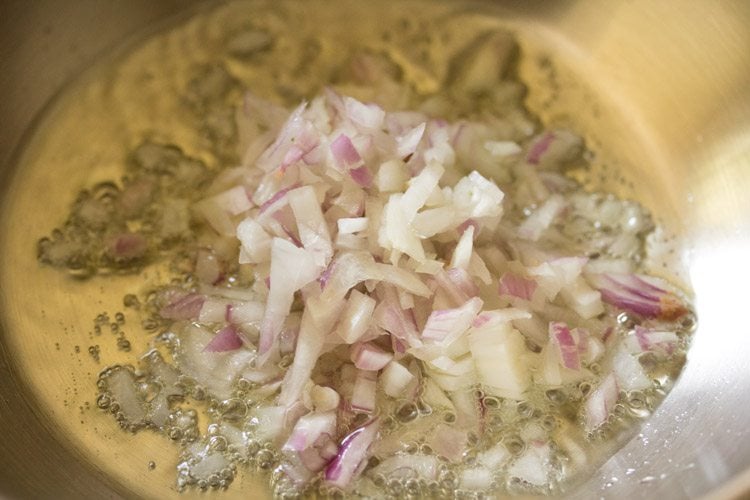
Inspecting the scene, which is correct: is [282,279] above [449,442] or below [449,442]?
above

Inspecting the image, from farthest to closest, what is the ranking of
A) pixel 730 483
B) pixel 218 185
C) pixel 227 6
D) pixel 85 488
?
pixel 227 6 → pixel 218 185 → pixel 85 488 → pixel 730 483

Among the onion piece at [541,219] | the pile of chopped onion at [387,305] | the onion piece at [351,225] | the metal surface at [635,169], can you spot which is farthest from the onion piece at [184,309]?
the onion piece at [541,219]

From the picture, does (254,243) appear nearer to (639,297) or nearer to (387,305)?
(387,305)

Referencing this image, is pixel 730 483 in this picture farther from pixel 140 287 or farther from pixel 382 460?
pixel 140 287

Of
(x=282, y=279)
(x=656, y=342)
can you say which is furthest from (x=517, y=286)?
(x=282, y=279)

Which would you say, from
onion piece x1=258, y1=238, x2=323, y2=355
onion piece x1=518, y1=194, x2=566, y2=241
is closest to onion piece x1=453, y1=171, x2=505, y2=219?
onion piece x1=518, y1=194, x2=566, y2=241

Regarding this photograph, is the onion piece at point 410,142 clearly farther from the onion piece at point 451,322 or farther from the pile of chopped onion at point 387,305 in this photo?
the onion piece at point 451,322

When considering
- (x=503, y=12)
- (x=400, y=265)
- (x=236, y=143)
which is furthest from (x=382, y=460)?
(x=503, y=12)
